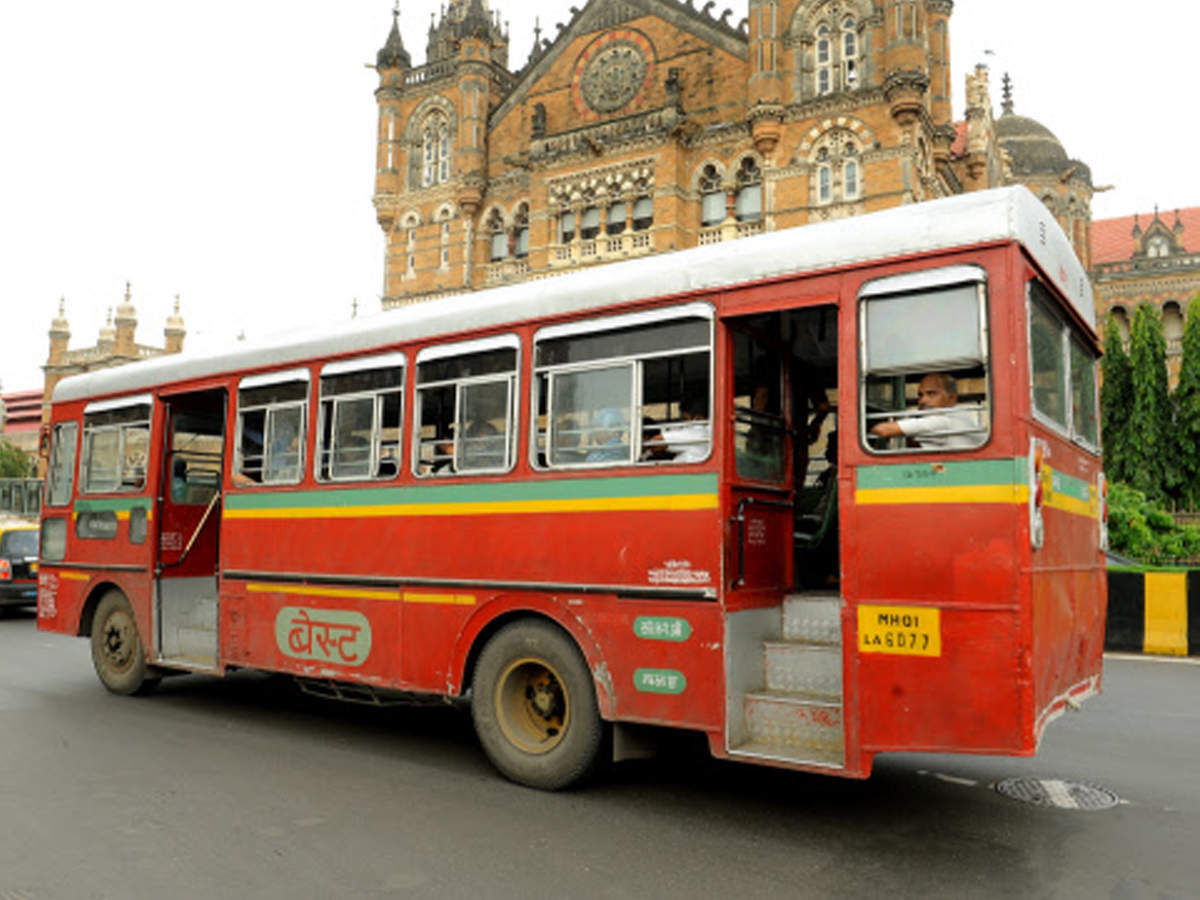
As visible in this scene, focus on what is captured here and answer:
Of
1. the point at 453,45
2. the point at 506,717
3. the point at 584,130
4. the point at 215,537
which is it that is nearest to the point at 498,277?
the point at 584,130

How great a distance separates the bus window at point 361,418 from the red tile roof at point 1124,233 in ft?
211

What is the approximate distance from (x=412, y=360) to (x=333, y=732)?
126 inches

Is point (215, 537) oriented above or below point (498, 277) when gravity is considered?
below

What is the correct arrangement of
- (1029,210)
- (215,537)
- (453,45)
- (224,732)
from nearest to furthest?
(1029,210), (224,732), (215,537), (453,45)

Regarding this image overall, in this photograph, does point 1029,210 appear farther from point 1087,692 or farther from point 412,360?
point 412,360

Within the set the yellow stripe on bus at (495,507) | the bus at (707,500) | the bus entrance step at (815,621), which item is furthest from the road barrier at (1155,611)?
the yellow stripe on bus at (495,507)

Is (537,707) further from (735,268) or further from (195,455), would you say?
(195,455)

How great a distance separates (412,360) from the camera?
6.79m

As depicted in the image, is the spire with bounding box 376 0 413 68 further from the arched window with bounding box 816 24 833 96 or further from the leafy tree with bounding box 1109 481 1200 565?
the leafy tree with bounding box 1109 481 1200 565

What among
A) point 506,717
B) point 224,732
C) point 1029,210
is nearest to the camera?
point 1029,210

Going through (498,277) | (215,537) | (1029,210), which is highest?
(498,277)

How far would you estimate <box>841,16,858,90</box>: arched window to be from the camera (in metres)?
30.0

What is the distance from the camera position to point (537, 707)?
604 centimetres

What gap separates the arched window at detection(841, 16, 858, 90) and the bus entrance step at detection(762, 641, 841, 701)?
2862 cm
